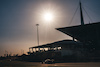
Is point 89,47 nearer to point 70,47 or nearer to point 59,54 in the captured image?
point 70,47

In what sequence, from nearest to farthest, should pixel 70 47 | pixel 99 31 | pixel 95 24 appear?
1. pixel 95 24
2. pixel 99 31
3. pixel 70 47

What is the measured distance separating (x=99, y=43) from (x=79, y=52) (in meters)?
9.91

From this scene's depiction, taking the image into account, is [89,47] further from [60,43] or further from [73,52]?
[60,43]

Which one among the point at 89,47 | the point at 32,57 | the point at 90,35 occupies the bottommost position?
the point at 32,57

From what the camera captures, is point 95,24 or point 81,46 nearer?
point 95,24

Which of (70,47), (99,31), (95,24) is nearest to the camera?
(95,24)

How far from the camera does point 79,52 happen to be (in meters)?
50.7

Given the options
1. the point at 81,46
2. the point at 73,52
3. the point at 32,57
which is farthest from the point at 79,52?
the point at 32,57

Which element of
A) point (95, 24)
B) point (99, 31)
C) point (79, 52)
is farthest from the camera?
point (99, 31)

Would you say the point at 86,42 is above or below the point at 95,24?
below

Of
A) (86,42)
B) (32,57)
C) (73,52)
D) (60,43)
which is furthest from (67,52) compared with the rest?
(32,57)

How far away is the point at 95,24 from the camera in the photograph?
45.0m

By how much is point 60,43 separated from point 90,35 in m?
14.3

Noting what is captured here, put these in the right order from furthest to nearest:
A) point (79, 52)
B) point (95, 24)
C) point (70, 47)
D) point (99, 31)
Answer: point (70, 47), point (99, 31), point (79, 52), point (95, 24)
